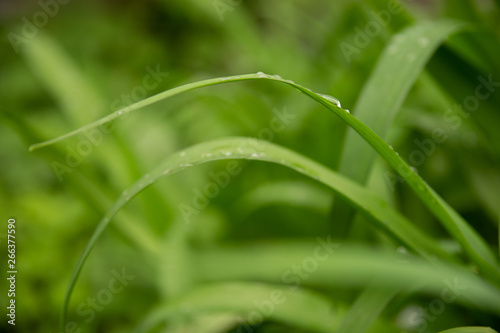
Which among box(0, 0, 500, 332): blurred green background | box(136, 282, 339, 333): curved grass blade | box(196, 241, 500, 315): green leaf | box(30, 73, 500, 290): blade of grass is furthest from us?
box(0, 0, 500, 332): blurred green background

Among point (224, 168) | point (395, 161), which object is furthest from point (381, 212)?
point (224, 168)

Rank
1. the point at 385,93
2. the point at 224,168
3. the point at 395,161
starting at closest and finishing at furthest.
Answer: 1. the point at 395,161
2. the point at 385,93
3. the point at 224,168

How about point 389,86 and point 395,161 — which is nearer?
point 395,161

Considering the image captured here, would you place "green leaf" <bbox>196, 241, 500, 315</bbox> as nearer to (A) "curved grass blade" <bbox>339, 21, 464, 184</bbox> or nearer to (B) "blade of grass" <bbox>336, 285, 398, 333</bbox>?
(B) "blade of grass" <bbox>336, 285, 398, 333</bbox>

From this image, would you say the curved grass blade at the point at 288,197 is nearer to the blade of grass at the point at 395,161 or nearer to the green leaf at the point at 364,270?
the green leaf at the point at 364,270

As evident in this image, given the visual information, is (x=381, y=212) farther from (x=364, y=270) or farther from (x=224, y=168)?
(x=224, y=168)

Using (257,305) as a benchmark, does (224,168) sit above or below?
above

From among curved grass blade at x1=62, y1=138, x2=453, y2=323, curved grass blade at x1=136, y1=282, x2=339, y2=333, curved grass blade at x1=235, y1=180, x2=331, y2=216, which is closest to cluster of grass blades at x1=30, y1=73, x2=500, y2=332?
curved grass blade at x1=62, y1=138, x2=453, y2=323
